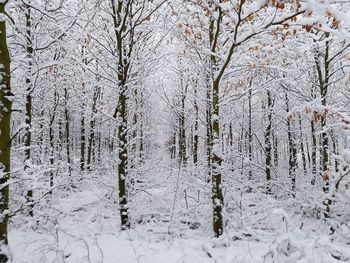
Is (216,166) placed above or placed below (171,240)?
above

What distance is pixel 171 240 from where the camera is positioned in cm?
625

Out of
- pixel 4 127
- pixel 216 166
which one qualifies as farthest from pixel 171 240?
pixel 4 127

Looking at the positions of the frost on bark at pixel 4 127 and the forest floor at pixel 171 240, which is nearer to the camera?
the frost on bark at pixel 4 127

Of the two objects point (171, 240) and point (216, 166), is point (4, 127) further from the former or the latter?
point (171, 240)

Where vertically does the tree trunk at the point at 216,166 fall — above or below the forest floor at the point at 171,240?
above

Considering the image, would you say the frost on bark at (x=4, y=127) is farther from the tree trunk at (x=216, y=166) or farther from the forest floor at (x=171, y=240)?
the tree trunk at (x=216, y=166)

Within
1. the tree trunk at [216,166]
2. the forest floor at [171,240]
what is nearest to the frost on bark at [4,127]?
the forest floor at [171,240]

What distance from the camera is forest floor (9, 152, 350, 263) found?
4891 millimetres

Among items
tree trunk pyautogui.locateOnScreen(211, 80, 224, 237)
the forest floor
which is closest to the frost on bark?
the forest floor

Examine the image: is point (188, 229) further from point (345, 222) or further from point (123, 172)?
point (345, 222)

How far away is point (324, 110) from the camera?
374cm

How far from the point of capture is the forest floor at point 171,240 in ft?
16.0

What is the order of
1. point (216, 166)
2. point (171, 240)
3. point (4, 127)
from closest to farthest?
point (4, 127), point (216, 166), point (171, 240)

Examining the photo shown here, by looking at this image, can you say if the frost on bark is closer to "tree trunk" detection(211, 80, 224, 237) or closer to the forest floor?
the forest floor
